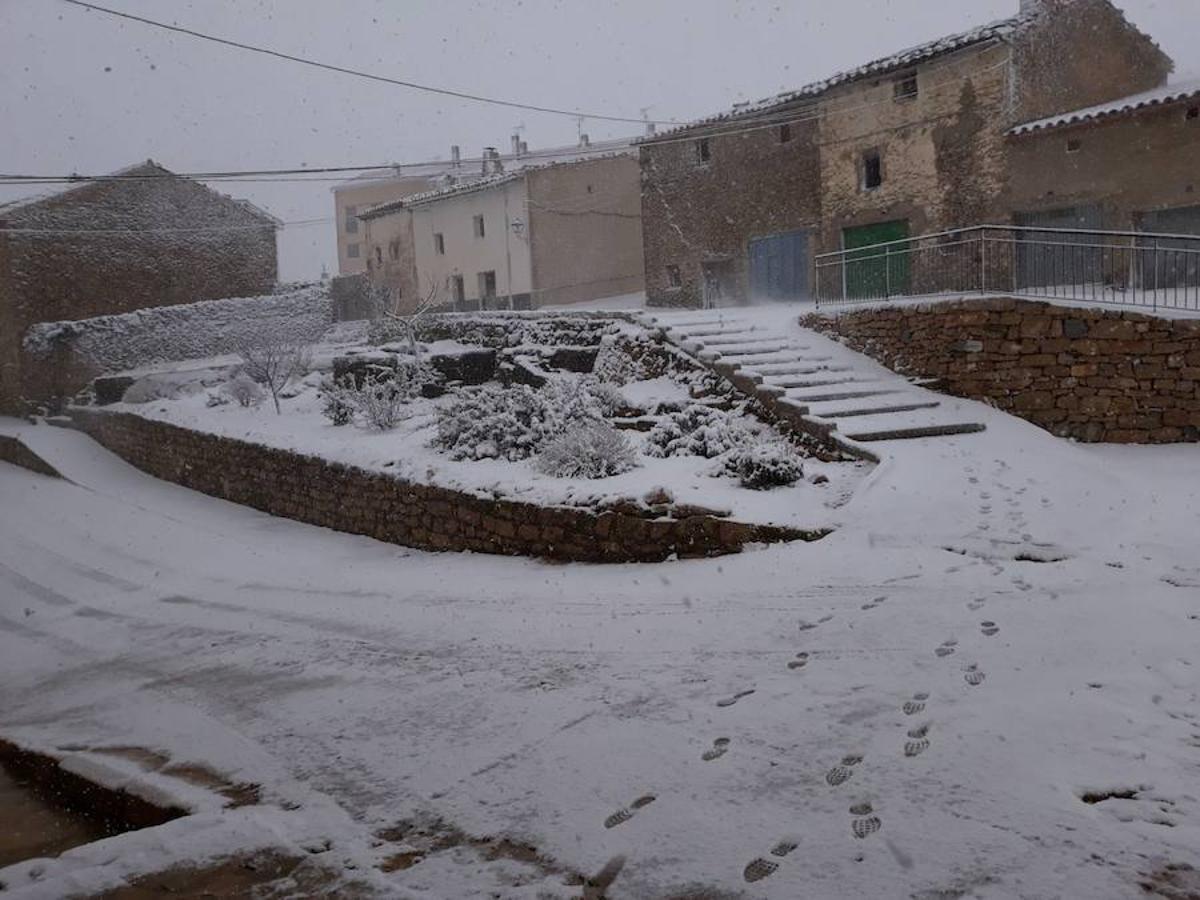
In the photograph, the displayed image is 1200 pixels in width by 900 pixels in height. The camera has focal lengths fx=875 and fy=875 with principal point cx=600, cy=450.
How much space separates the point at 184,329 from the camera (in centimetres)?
2492

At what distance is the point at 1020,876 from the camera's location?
280cm

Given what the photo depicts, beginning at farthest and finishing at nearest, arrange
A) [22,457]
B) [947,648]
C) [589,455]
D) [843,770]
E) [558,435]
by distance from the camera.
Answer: [22,457]
[558,435]
[589,455]
[947,648]
[843,770]

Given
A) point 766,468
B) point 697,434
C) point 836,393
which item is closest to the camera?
point 766,468

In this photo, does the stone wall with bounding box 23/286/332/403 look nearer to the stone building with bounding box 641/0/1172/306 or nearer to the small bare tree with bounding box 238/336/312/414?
the small bare tree with bounding box 238/336/312/414

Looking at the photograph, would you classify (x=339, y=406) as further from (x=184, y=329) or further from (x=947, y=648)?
(x=184, y=329)

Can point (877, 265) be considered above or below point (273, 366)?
above

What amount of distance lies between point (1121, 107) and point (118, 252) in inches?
1006

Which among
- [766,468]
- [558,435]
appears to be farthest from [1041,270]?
[558,435]

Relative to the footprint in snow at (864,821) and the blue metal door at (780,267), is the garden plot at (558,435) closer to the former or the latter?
the footprint in snow at (864,821)

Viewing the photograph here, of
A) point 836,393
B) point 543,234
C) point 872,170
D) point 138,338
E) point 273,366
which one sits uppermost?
point 543,234

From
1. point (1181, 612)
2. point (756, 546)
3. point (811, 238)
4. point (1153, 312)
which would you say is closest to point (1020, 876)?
point (1181, 612)

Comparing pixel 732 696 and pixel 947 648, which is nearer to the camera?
pixel 732 696

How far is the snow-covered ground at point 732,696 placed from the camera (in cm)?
312

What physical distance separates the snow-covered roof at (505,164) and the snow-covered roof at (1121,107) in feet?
33.9
